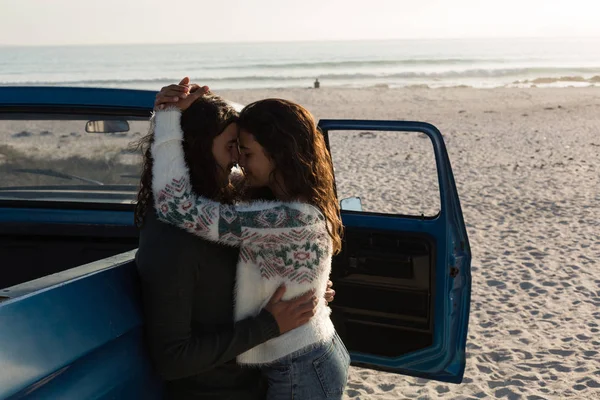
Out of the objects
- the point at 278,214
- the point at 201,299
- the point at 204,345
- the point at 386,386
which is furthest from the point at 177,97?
the point at 386,386

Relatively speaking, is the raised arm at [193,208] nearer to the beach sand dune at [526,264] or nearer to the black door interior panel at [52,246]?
the black door interior panel at [52,246]

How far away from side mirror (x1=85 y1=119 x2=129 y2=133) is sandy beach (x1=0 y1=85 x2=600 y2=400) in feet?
0.18

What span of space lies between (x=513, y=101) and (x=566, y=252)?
2428cm

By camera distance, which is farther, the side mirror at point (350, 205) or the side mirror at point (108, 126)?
the side mirror at point (350, 205)

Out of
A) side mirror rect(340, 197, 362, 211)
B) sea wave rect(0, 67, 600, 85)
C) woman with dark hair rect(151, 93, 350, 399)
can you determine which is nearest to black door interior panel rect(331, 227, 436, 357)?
side mirror rect(340, 197, 362, 211)

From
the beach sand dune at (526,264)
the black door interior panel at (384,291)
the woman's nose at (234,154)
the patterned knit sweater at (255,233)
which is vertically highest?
the woman's nose at (234,154)

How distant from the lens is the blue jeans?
202cm

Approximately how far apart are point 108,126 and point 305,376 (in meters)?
1.79

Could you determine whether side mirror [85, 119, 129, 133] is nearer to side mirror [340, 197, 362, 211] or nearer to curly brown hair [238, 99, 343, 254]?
side mirror [340, 197, 362, 211]

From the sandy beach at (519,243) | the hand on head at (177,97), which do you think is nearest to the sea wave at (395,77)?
the sandy beach at (519,243)

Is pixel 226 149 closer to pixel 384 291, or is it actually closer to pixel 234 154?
pixel 234 154

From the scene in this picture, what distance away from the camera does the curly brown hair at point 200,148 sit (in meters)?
1.93

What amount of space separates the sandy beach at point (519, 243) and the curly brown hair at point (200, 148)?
57.6 inches

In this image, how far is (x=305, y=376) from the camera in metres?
2.02
